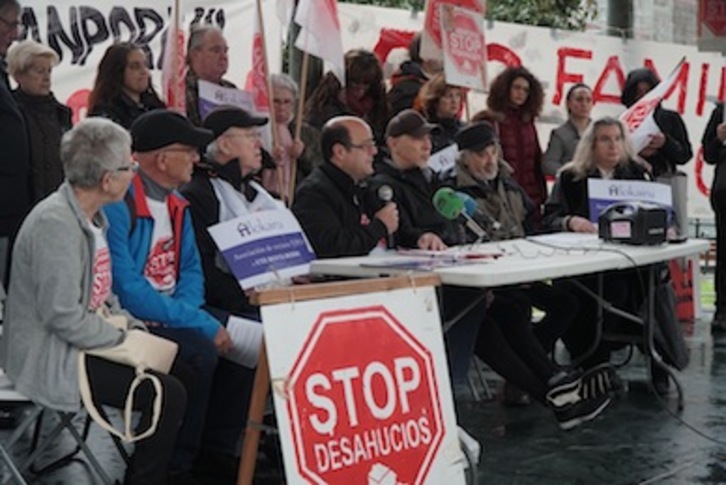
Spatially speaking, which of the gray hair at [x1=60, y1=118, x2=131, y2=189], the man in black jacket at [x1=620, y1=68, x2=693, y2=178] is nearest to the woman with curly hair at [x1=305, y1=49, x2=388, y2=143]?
the man in black jacket at [x1=620, y1=68, x2=693, y2=178]

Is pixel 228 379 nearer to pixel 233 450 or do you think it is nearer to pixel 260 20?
pixel 233 450

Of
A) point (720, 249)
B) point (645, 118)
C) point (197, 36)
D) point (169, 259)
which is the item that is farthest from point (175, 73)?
point (720, 249)

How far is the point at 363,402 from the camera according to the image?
11.9 feet

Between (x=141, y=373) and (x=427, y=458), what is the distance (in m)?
0.94

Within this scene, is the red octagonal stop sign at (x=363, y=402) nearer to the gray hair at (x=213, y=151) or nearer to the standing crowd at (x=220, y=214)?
the standing crowd at (x=220, y=214)

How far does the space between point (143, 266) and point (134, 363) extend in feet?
2.09

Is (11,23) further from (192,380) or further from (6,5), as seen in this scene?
(192,380)

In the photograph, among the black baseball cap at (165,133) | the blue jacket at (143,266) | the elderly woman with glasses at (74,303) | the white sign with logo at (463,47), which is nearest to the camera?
the elderly woman with glasses at (74,303)

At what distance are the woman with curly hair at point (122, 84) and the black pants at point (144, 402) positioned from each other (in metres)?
2.35

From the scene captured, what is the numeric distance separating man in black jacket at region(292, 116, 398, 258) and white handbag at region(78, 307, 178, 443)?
126 centimetres

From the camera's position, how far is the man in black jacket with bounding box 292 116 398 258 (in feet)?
17.1

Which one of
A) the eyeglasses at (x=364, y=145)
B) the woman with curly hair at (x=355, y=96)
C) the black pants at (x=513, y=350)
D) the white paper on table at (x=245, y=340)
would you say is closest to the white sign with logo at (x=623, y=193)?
the black pants at (x=513, y=350)

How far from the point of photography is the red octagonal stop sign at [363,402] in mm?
3484

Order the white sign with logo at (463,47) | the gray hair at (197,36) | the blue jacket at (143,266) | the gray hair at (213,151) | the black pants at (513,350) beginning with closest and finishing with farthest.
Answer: the blue jacket at (143,266) < the gray hair at (213,151) < the black pants at (513,350) < the gray hair at (197,36) < the white sign with logo at (463,47)
